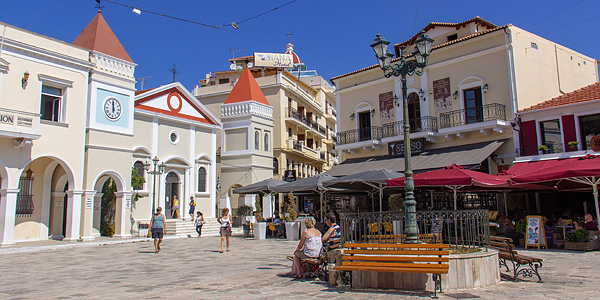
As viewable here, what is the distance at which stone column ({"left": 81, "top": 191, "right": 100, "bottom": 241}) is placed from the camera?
1892cm

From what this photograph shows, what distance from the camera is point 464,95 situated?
21.2m

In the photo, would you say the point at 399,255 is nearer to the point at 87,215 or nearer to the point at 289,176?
the point at 87,215

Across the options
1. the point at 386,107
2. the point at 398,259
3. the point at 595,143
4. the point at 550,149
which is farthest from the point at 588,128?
the point at 398,259

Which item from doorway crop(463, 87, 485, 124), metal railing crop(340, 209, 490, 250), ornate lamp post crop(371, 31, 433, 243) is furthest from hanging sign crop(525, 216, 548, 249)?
doorway crop(463, 87, 485, 124)

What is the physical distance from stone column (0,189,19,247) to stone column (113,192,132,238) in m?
4.88

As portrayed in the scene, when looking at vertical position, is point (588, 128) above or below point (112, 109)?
below

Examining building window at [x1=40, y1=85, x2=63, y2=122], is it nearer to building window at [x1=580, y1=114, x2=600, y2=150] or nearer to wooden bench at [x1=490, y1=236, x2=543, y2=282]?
wooden bench at [x1=490, y1=236, x2=543, y2=282]

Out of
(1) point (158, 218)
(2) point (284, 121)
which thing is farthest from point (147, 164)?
(2) point (284, 121)

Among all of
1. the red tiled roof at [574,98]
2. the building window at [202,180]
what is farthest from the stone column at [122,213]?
the red tiled roof at [574,98]

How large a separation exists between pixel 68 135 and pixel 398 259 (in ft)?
54.9

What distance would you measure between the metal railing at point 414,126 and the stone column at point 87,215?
49.1 ft

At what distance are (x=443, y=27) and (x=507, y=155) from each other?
28.0 ft

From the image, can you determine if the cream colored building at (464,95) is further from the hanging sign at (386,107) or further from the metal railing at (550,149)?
the metal railing at (550,149)

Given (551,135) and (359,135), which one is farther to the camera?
(359,135)
